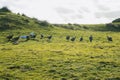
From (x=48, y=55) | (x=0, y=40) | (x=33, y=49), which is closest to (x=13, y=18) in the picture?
(x=0, y=40)

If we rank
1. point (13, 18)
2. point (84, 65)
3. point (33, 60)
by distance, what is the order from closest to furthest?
point (84, 65) < point (33, 60) < point (13, 18)

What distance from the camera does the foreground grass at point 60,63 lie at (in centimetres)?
4294

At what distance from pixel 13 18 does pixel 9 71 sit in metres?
65.4

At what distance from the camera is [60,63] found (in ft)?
162

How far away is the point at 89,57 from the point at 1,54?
47.5 ft

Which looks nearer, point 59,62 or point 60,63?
point 60,63

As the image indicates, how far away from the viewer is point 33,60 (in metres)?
51.2

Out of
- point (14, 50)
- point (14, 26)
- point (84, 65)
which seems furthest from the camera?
point (14, 26)

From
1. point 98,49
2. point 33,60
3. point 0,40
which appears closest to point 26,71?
point 33,60

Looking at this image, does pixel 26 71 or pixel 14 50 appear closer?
pixel 26 71

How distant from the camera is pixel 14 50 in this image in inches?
2372

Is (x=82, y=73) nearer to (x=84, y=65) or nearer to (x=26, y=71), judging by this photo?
(x=84, y=65)

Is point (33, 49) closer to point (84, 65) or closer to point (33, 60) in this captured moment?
point (33, 60)

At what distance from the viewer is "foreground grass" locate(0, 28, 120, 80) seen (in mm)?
42938
